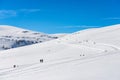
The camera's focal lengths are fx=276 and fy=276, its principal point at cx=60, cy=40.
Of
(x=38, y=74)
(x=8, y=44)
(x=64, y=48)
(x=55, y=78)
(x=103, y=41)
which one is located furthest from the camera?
(x=8, y=44)

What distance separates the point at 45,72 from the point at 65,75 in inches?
38.3

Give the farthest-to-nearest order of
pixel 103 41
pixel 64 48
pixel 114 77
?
pixel 103 41 < pixel 64 48 < pixel 114 77

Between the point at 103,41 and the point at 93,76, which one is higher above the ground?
the point at 103,41

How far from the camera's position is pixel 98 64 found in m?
8.08

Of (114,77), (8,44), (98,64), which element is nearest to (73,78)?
(114,77)

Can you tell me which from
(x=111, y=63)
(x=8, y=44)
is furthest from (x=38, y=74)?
(x=8, y=44)

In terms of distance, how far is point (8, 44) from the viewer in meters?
95.5

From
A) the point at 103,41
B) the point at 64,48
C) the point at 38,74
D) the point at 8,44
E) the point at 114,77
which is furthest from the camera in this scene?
the point at 8,44

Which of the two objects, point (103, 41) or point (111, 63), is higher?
point (103, 41)

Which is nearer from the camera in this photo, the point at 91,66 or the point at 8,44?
the point at 91,66

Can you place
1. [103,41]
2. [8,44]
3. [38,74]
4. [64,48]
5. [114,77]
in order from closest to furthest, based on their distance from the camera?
[114,77]
[38,74]
[64,48]
[103,41]
[8,44]

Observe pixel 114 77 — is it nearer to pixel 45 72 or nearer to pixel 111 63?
pixel 111 63

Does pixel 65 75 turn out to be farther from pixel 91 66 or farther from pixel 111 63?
pixel 111 63

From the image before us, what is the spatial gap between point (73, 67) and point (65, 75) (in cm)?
98
